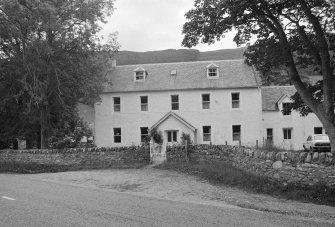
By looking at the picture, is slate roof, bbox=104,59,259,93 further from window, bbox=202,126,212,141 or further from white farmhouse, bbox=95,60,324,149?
window, bbox=202,126,212,141

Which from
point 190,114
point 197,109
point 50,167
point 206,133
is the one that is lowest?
point 50,167

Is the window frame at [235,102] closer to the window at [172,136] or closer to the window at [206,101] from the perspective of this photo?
the window at [206,101]

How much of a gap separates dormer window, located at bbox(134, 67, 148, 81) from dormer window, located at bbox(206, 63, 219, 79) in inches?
260

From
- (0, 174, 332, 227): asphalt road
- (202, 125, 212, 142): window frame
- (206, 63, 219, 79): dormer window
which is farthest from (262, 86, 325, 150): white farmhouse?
(0, 174, 332, 227): asphalt road

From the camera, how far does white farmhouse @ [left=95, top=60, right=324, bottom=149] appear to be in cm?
3906

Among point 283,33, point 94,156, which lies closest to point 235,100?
point 94,156

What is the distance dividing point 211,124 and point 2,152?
19.3 meters

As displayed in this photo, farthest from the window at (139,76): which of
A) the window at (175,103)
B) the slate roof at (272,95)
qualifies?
the slate roof at (272,95)

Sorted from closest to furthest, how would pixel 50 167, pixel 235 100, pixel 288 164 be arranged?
pixel 288 164
pixel 50 167
pixel 235 100

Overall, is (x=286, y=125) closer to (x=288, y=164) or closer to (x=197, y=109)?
(x=197, y=109)

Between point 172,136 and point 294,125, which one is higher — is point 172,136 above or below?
below

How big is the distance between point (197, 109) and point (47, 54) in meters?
16.4

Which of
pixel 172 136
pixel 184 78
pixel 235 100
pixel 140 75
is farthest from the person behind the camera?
pixel 140 75

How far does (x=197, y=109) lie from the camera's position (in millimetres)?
39688
